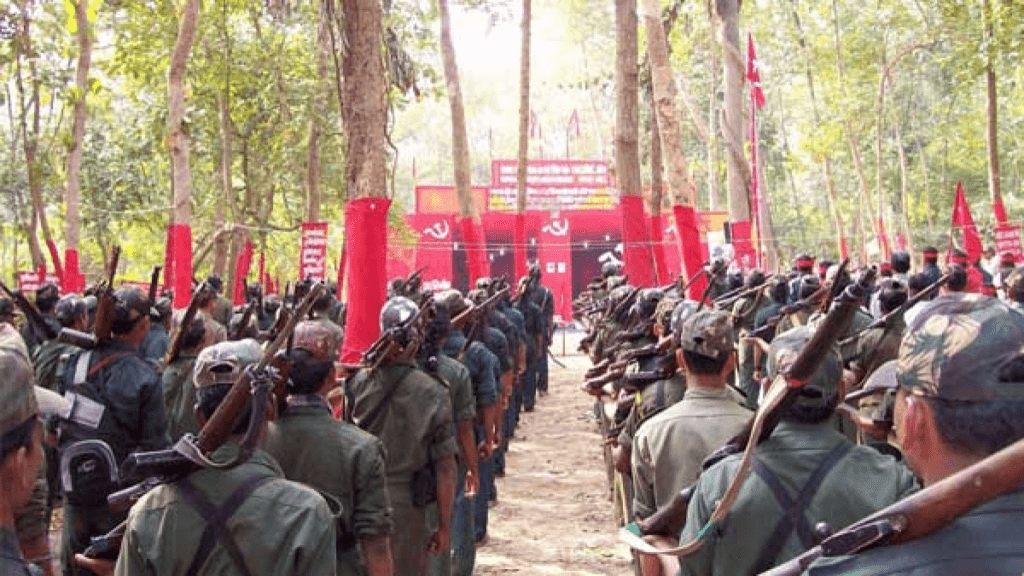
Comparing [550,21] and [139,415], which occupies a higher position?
[550,21]

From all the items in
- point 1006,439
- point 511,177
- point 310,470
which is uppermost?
point 511,177

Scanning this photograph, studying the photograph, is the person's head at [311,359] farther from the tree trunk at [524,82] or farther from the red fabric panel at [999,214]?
the tree trunk at [524,82]

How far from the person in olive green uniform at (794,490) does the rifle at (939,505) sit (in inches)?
49.9

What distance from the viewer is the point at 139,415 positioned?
5.58 m

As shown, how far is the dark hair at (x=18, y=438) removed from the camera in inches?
88.6

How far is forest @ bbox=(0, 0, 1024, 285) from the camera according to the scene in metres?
13.0

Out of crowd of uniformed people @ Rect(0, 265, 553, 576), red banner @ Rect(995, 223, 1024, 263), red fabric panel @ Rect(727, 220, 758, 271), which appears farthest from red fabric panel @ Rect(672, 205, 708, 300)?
red banner @ Rect(995, 223, 1024, 263)

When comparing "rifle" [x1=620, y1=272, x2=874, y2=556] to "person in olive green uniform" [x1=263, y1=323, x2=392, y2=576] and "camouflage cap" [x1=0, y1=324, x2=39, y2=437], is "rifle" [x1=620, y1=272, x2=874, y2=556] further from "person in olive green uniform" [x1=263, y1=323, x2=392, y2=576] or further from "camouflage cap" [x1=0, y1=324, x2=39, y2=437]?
"person in olive green uniform" [x1=263, y1=323, x2=392, y2=576]

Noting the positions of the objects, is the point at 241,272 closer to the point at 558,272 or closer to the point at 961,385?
the point at 558,272

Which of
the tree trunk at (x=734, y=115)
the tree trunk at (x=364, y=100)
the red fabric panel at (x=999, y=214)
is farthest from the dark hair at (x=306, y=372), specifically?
the red fabric panel at (x=999, y=214)

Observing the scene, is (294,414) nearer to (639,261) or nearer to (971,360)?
(971,360)

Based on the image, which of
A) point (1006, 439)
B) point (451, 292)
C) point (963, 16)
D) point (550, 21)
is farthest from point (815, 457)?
point (550, 21)

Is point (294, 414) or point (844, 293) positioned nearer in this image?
point (844, 293)

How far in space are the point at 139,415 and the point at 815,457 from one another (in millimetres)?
3650
